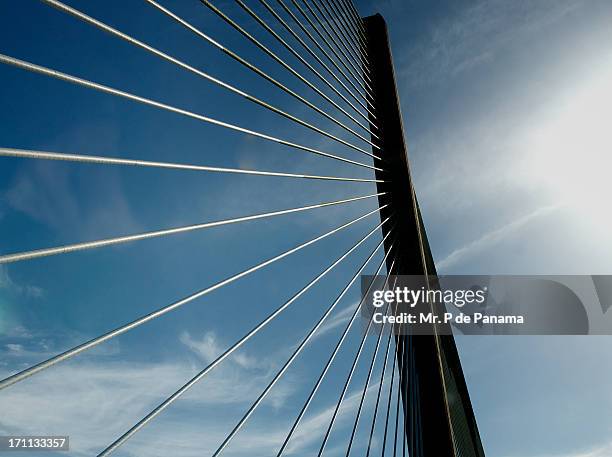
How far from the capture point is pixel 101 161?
762mm

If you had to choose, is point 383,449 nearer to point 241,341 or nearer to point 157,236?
point 241,341

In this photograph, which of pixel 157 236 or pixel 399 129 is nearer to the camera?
pixel 157 236

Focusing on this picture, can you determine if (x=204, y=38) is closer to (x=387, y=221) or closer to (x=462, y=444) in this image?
(x=387, y=221)

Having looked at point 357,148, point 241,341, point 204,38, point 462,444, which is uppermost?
point 357,148

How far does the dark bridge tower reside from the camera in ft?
6.25

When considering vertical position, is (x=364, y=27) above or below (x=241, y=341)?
above

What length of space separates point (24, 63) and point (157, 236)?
371 mm

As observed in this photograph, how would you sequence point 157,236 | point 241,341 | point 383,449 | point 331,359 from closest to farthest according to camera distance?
point 157,236 < point 241,341 < point 331,359 < point 383,449

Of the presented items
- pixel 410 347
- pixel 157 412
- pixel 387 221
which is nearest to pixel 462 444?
pixel 410 347

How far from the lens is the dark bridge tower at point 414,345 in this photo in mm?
1905

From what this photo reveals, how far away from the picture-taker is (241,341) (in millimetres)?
1111

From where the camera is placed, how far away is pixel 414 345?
7.00ft

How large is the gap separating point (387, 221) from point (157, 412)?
1.73 metres

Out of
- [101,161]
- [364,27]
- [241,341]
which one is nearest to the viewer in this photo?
[101,161]
